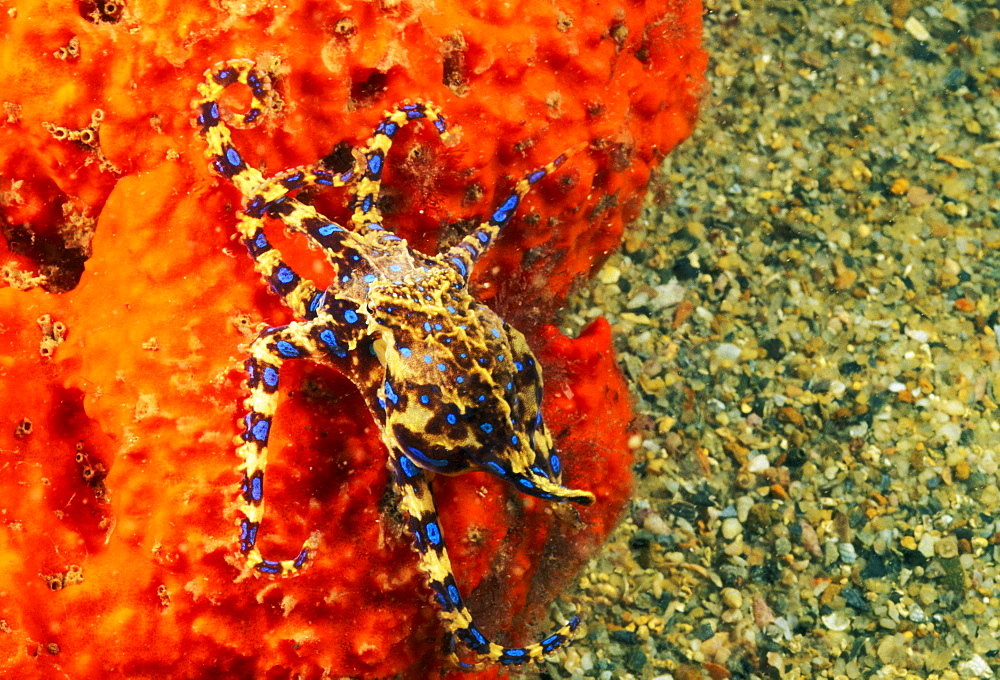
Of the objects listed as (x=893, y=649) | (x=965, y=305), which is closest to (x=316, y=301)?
(x=893, y=649)

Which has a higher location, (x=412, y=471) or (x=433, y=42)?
(x=433, y=42)

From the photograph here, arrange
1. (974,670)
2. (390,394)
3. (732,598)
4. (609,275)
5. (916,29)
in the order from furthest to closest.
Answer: (916,29) < (609,275) < (732,598) < (974,670) < (390,394)

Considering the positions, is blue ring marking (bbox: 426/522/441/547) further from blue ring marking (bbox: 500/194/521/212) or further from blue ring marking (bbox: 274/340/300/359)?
blue ring marking (bbox: 500/194/521/212)

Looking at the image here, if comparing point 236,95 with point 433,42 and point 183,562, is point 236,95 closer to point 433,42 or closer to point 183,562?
point 433,42

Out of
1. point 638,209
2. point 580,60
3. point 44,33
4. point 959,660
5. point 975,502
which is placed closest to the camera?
point 44,33

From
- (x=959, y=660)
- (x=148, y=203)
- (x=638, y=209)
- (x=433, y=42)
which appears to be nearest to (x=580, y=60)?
(x=433, y=42)

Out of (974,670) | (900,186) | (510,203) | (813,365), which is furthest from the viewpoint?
(900,186)

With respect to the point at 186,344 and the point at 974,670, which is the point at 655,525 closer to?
the point at 974,670
